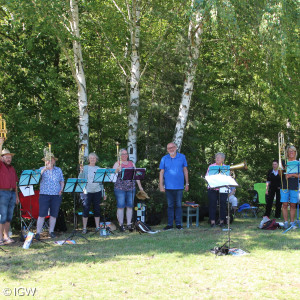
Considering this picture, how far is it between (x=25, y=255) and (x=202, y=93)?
26.7ft

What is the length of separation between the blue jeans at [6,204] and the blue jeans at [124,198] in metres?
2.25

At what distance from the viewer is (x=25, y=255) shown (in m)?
6.63

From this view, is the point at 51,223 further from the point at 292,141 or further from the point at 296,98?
the point at 292,141

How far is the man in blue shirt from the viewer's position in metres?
9.23

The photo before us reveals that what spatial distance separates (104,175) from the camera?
843cm

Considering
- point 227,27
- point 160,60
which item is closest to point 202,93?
point 160,60

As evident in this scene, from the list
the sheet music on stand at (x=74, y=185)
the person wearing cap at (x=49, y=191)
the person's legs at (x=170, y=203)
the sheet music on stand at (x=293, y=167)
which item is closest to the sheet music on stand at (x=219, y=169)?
the person's legs at (x=170, y=203)

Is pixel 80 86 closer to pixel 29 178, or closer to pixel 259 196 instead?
pixel 29 178

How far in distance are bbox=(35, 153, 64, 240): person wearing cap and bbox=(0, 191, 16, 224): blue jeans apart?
0.55 metres

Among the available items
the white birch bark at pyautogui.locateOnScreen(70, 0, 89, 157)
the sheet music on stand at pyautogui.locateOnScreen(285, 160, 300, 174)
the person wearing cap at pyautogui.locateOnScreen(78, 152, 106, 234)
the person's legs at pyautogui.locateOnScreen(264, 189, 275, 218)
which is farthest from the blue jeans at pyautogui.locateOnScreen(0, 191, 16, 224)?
the person's legs at pyautogui.locateOnScreen(264, 189, 275, 218)

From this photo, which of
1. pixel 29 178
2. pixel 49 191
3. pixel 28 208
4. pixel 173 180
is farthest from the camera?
pixel 28 208

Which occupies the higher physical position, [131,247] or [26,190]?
[26,190]

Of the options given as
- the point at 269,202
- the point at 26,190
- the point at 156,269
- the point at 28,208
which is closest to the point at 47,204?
the point at 26,190

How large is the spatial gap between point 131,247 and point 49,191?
2.22 m
